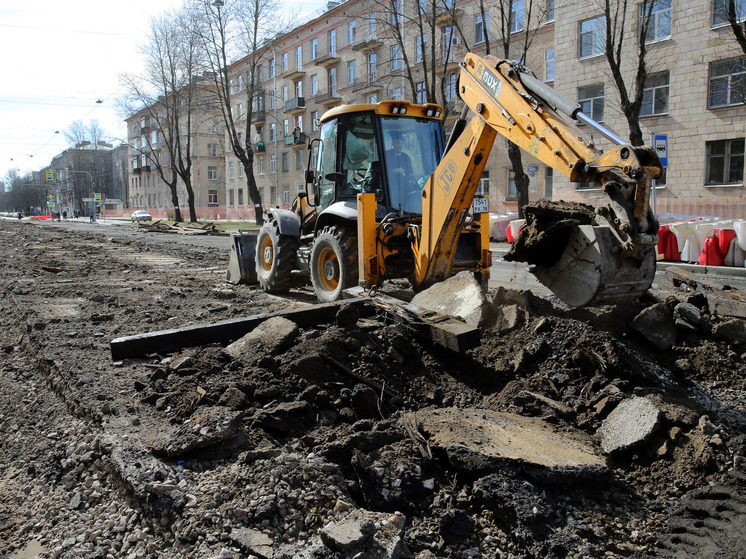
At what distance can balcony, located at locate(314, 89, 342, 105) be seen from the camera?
154 feet

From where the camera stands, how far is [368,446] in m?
3.42

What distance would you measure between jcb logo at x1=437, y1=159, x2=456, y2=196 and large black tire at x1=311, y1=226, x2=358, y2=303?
Result: 5.64 feet

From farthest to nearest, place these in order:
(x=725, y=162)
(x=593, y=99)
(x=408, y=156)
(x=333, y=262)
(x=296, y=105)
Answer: (x=296, y=105)
(x=593, y=99)
(x=725, y=162)
(x=333, y=262)
(x=408, y=156)

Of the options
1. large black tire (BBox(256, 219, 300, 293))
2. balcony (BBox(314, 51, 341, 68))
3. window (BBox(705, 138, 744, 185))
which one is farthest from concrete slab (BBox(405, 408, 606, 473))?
balcony (BBox(314, 51, 341, 68))

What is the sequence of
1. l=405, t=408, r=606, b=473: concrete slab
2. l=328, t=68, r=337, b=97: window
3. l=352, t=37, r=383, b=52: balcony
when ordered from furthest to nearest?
l=328, t=68, r=337, b=97: window → l=352, t=37, r=383, b=52: balcony → l=405, t=408, r=606, b=473: concrete slab

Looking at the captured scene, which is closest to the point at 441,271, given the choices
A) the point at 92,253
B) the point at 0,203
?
the point at 92,253

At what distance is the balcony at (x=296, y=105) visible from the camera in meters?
50.6

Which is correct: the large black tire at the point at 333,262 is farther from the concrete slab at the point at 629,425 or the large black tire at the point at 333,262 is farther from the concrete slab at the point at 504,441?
the concrete slab at the point at 629,425

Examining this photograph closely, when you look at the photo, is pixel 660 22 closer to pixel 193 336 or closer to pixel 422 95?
pixel 422 95

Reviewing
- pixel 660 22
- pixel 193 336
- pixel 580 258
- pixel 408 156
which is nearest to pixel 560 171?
pixel 580 258

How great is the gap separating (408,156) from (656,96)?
2163cm

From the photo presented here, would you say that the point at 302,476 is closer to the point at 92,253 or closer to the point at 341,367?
the point at 341,367

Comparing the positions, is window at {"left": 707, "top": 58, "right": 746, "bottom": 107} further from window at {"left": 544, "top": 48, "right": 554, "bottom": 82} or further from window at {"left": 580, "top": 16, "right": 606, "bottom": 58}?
window at {"left": 544, "top": 48, "right": 554, "bottom": 82}

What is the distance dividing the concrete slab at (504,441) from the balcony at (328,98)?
44.9 metres
